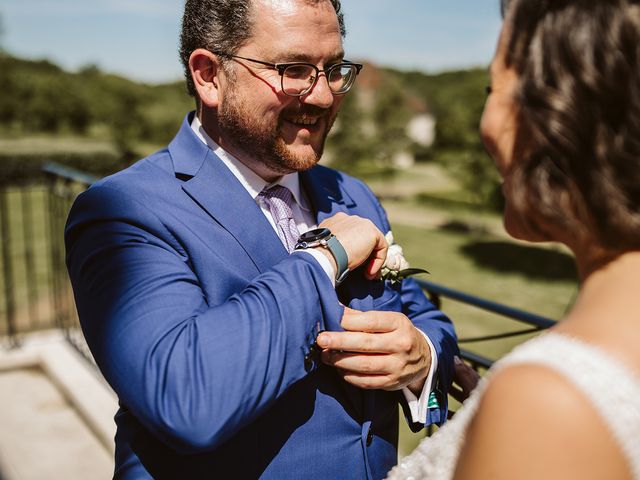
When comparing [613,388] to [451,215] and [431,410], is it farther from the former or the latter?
[451,215]

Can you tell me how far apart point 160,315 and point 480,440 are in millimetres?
796

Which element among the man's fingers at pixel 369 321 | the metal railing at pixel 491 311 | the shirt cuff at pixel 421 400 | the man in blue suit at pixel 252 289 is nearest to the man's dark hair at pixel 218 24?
the man in blue suit at pixel 252 289

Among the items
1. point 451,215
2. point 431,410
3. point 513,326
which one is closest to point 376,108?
point 451,215

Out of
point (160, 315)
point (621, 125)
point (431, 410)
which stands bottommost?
point (431, 410)

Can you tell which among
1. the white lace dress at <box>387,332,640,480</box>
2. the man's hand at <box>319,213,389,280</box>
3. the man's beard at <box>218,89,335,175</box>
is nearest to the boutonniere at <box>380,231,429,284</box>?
the man's hand at <box>319,213,389,280</box>

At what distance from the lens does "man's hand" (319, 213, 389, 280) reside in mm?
1689

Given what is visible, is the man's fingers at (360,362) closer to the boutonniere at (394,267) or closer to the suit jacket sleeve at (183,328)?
the suit jacket sleeve at (183,328)

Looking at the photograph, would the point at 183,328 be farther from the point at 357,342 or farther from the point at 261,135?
the point at 261,135

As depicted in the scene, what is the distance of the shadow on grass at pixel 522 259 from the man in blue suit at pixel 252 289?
18183 mm

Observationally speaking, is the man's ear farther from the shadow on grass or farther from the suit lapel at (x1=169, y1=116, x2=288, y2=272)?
the shadow on grass

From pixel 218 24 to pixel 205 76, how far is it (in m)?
0.18

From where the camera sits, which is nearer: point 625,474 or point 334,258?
point 625,474

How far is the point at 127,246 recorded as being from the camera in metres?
1.54

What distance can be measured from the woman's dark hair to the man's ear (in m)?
1.18
